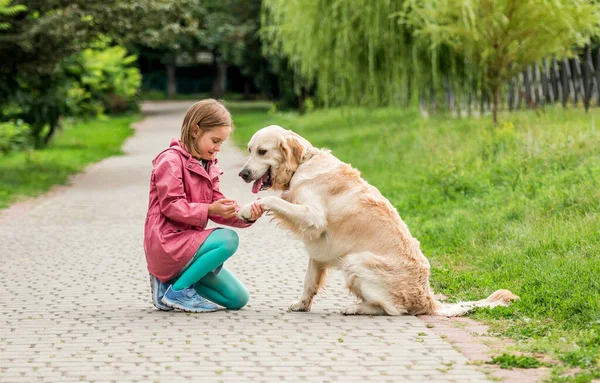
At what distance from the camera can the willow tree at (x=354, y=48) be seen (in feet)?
72.5

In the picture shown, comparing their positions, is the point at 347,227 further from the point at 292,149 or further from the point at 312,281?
the point at 292,149

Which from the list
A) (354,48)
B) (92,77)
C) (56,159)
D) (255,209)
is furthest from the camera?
(92,77)

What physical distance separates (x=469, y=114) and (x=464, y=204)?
1074 cm

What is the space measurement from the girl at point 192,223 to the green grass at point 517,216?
2.00m

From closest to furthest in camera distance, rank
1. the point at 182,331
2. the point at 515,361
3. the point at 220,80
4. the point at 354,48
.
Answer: the point at 515,361, the point at 182,331, the point at 354,48, the point at 220,80

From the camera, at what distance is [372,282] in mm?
7215

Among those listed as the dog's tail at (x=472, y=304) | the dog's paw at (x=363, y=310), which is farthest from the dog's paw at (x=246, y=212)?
the dog's tail at (x=472, y=304)

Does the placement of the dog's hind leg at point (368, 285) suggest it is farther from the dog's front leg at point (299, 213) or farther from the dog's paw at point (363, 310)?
the dog's front leg at point (299, 213)

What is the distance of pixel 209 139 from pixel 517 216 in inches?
188

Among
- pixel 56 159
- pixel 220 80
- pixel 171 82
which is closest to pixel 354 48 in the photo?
pixel 56 159

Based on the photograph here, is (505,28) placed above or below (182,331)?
above

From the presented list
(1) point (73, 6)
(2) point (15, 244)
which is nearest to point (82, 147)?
(1) point (73, 6)

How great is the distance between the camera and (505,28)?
61.5 feet

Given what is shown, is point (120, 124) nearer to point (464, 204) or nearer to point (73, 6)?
point (73, 6)
